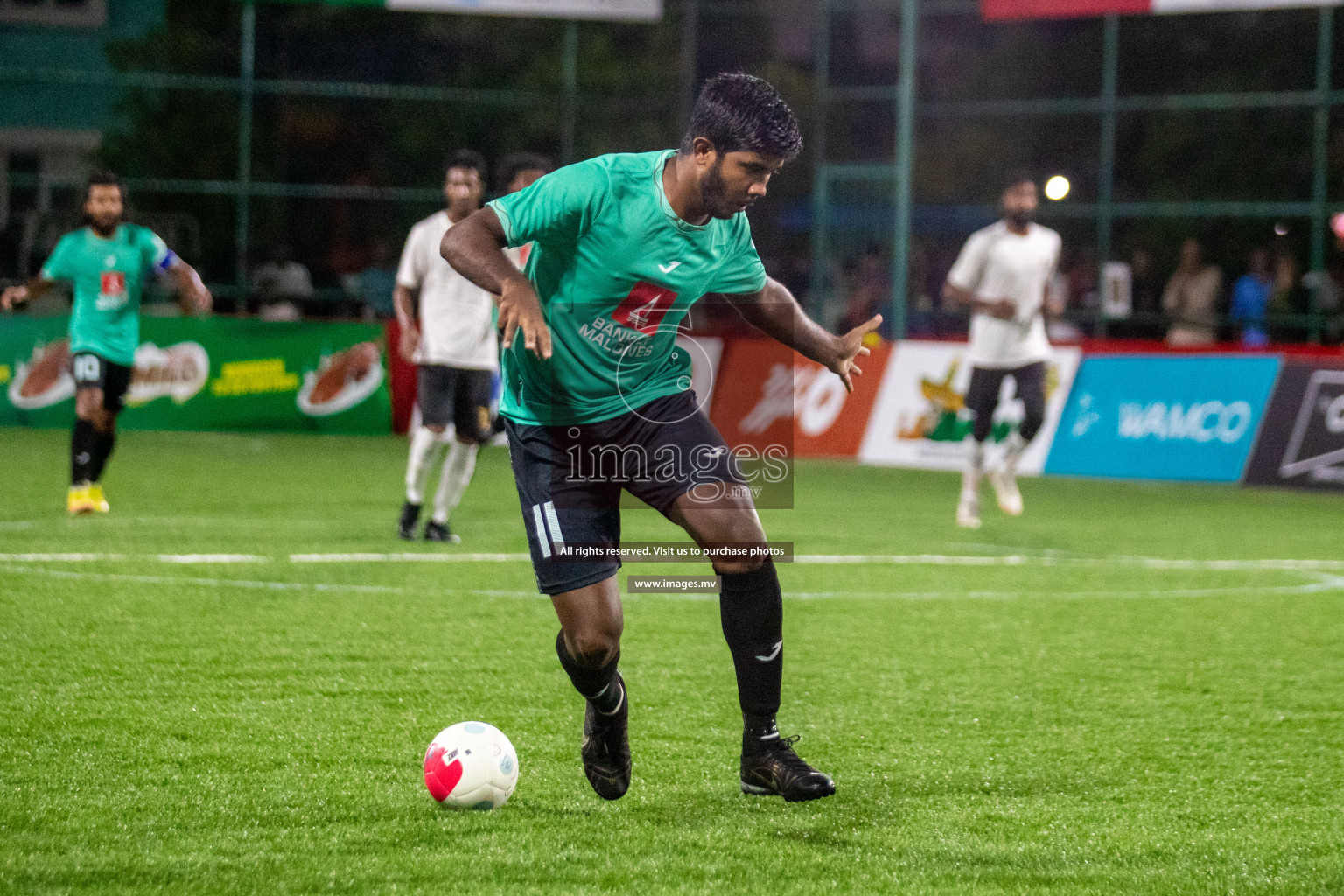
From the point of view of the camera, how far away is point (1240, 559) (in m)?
10.3

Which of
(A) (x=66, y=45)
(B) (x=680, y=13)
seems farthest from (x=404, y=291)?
(B) (x=680, y=13)

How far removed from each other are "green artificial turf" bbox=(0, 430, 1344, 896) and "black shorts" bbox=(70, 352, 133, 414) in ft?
2.92

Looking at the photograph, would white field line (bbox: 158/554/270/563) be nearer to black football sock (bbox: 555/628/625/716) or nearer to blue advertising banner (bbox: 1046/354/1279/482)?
black football sock (bbox: 555/628/625/716)

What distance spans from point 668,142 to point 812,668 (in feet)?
58.8

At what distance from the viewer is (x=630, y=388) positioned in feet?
15.4

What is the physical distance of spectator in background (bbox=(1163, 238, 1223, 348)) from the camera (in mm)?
19719

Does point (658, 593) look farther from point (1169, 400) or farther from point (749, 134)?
point (1169, 400)

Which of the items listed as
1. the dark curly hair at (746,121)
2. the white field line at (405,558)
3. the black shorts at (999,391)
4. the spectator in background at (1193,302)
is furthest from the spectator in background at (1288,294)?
the dark curly hair at (746,121)

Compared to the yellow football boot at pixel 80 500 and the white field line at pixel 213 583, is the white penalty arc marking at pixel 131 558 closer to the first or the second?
the white field line at pixel 213 583

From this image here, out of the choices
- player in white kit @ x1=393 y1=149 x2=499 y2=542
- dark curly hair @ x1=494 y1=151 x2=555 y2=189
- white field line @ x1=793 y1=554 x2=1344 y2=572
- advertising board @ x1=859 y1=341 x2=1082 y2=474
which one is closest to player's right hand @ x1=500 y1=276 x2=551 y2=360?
dark curly hair @ x1=494 y1=151 x2=555 y2=189

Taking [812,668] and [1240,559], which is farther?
[1240,559]

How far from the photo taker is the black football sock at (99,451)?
35.9ft

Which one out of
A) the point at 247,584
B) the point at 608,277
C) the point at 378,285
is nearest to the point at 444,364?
the point at 247,584

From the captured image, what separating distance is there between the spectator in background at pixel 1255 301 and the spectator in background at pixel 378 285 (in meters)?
10.3
